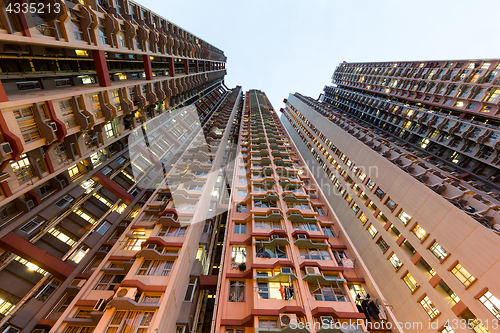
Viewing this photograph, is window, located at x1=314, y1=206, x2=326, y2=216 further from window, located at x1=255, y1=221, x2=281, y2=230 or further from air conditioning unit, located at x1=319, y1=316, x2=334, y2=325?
air conditioning unit, located at x1=319, y1=316, x2=334, y2=325

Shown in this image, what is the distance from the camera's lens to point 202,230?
26.0 m

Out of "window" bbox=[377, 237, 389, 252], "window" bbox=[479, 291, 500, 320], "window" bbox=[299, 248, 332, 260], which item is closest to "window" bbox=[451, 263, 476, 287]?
"window" bbox=[479, 291, 500, 320]

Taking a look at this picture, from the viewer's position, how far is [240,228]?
23.6m

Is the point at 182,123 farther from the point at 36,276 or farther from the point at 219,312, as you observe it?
the point at 219,312

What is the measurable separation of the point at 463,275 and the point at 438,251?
2.97 meters

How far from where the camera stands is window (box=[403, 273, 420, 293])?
20.5 metres

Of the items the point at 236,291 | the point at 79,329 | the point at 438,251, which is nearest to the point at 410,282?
the point at 438,251

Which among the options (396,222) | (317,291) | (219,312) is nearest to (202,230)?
(219,312)

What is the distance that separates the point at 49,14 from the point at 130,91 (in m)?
10.2

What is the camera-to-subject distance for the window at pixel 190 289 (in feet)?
60.8

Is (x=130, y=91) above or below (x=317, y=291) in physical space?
above

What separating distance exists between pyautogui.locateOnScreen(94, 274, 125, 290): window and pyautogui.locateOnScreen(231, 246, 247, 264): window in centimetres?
1177

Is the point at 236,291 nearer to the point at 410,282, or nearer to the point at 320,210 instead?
the point at 320,210

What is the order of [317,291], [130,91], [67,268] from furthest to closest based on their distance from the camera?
[130,91], [67,268], [317,291]
